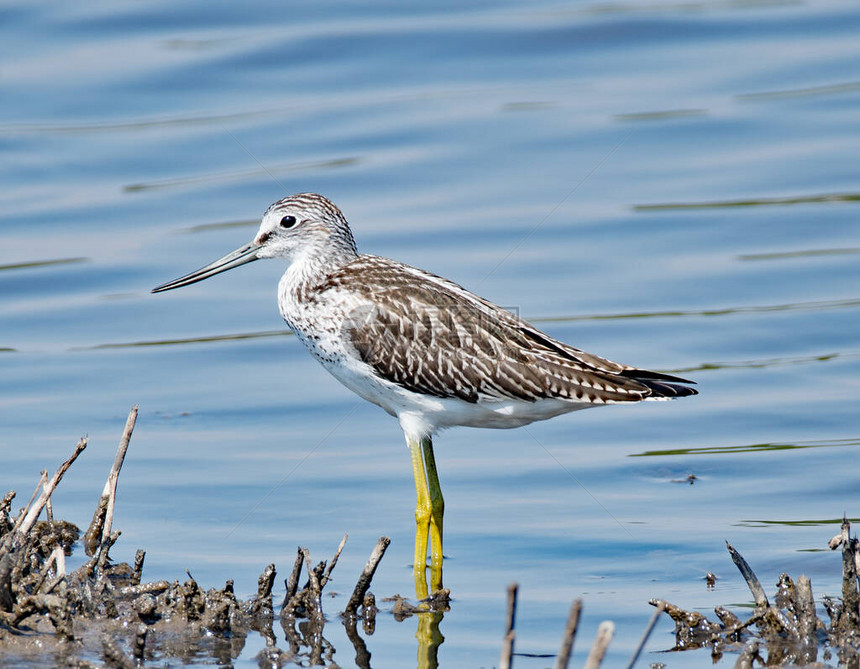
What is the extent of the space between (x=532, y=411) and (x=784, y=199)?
8.16 meters

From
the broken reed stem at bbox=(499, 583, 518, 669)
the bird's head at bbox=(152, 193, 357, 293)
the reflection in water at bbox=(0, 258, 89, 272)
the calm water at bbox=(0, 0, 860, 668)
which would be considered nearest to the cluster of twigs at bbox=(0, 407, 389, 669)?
the calm water at bbox=(0, 0, 860, 668)

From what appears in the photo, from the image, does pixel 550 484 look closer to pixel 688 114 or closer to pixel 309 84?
pixel 688 114

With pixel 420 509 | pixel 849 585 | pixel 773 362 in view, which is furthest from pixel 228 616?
pixel 773 362

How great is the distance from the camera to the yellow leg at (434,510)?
351 inches

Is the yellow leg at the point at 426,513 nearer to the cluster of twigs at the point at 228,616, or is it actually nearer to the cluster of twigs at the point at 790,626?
the cluster of twigs at the point at 228,616

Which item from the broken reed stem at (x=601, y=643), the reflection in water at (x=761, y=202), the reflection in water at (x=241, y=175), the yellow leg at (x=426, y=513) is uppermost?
the reflection in water at (x=241, y=175)

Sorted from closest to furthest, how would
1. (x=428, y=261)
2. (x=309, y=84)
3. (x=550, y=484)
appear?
(x=550, y=484) < (x=428, y=261) < (x=309, y=84)

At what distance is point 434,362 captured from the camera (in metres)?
8.94

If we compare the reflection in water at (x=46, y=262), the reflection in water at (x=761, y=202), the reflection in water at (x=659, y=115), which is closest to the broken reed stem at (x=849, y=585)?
the reflection in water at (x=761, y=202)

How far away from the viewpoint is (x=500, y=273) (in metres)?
14.6

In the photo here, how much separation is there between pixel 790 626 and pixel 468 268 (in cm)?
780

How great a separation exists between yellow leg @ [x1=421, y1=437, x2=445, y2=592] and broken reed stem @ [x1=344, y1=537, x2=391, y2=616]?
1201 millimetres

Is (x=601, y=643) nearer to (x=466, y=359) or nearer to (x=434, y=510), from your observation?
(x=466, y=359)

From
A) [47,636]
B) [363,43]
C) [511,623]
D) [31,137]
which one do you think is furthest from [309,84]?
[511,623]
